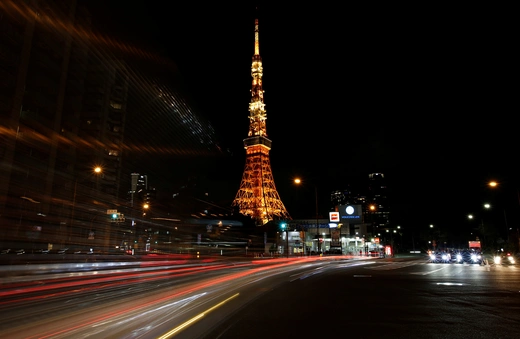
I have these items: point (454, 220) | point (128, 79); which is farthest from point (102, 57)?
point (454, 220)

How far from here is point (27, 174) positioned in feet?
42.5

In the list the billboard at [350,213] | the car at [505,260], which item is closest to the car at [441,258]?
the car at [505,260]

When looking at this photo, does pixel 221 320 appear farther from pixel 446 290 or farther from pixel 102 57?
pixel 102 57

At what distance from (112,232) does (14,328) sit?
10117mm

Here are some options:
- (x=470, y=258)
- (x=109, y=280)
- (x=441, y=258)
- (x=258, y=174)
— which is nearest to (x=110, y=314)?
(x=109, y=280)

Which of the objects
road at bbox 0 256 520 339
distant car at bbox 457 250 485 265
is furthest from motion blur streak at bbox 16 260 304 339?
distant car at bbox 457 250 485 265

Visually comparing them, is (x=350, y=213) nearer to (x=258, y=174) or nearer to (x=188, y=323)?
(x=258, y=174)

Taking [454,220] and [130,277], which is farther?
[454,220]

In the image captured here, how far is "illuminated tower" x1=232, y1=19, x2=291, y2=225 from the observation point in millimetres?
87750

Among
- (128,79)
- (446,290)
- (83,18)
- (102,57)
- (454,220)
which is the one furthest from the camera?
(454,220)

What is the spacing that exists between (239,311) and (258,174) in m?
82.5

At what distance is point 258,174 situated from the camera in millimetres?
92062

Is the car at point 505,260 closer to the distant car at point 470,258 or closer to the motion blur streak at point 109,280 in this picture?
the distant car at point 470,258

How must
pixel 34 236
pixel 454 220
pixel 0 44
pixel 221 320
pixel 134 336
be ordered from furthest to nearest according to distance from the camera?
1. pixel 454 220
2. pixel 0 44
3. pixel 34 236
4. pixel 221 320
5. pixel 134 336
